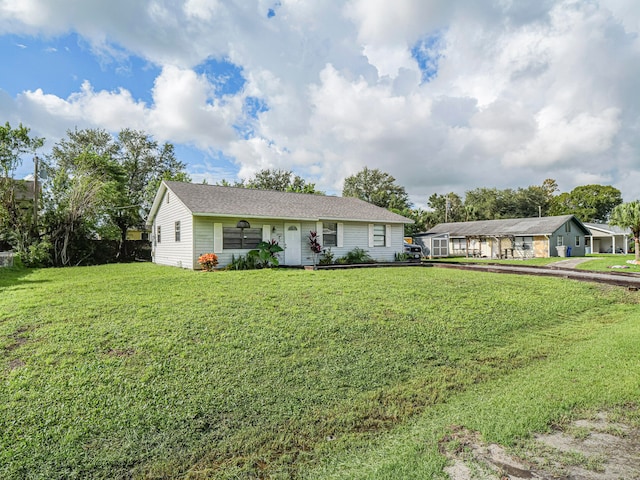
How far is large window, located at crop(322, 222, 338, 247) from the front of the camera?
1738cm

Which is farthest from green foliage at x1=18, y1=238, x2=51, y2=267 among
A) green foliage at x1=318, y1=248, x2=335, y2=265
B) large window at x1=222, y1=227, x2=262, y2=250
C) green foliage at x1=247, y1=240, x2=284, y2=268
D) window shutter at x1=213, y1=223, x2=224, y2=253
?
green foliage at x1=318, y1=248, x2=335, y2=265

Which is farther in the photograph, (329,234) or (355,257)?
(355,257)

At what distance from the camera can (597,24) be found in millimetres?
10633

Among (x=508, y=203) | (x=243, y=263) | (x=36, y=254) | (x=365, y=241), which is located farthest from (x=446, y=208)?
(x=36, y=254)

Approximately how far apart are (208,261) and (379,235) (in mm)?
9916

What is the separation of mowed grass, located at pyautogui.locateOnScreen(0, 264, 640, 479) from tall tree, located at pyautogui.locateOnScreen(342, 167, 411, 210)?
42716 mm

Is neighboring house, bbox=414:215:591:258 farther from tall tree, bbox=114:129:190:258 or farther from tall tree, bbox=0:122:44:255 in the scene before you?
tall tree, bbox=0:122:44:255

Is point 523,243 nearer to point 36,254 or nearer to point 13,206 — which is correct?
point 36,254

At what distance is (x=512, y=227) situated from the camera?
3056 centimetres

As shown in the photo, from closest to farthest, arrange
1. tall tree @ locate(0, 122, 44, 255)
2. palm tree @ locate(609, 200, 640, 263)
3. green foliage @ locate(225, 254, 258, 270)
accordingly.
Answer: green foliage @ locate(225, 254, 258, 270) → tall tree @ locate(0, 122, 44, 255) → palm tree @ locate(609, 200, 640, 263)

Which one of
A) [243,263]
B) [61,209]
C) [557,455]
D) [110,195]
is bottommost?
[557,455]

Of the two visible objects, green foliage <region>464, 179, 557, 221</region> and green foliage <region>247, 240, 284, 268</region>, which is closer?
green foliage <region>247, 240, 284, 268</region>

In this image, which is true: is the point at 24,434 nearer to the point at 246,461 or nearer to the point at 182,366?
the point at 182,366

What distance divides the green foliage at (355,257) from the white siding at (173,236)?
7329 mm
